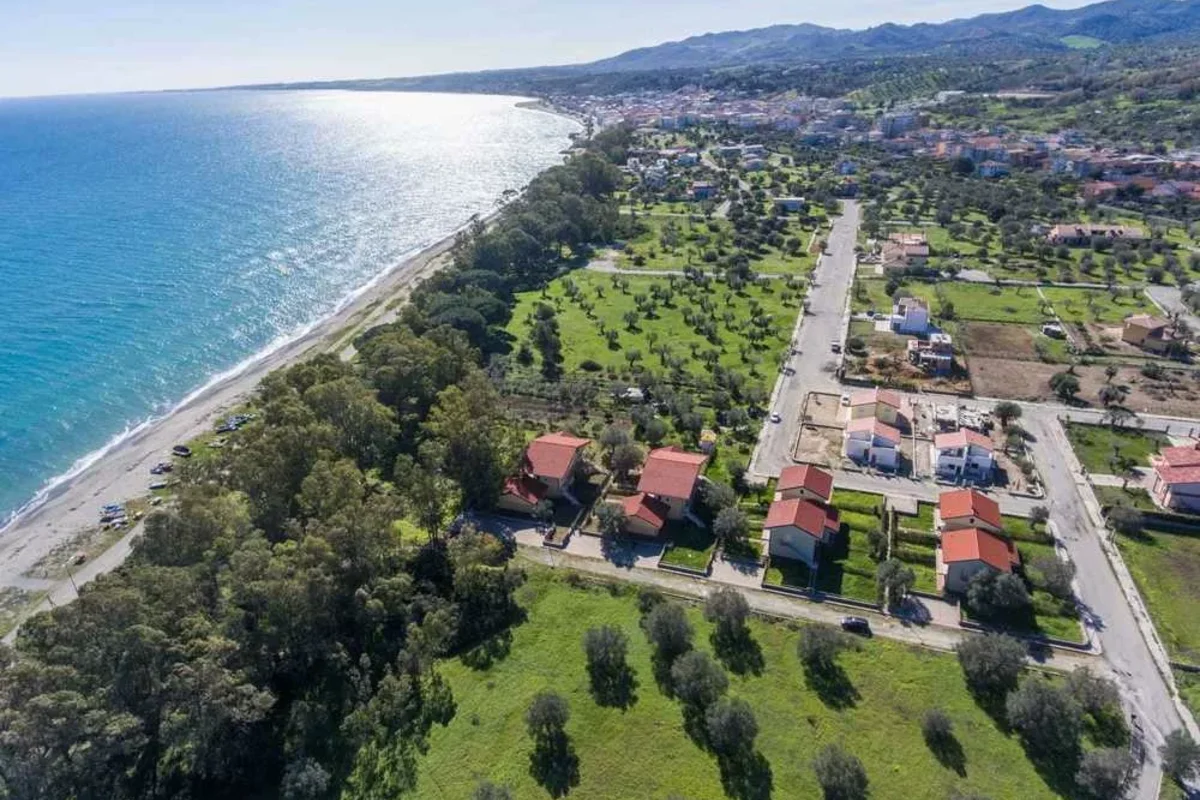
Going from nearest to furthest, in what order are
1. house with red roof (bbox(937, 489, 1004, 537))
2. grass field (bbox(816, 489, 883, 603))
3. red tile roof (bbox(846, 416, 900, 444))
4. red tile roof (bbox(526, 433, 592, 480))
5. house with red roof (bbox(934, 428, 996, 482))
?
grass field (bbox(816, 489, 883, 603)) < house with red roof (bbox(937, 489, 1004, 537)) < red tile roof (bbox(526, 433, 592, 480)) < house with red roof (bbox(934, 428, 996, 482)) < red tile roof (bbox(846, 416, 900, 444))

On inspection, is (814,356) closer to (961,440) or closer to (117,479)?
(961,440)

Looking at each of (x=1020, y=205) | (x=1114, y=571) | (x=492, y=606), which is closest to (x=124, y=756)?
(x=492, y=606)

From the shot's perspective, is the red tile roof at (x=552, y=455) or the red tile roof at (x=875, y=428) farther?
the red tile roof at (x=875, y=428)

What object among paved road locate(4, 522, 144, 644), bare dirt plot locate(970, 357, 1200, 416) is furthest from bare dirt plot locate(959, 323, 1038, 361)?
paved road locate(4, 522, 144, 644)

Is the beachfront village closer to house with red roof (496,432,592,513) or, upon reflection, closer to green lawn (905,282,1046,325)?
house with red roof (496,432,592,513)

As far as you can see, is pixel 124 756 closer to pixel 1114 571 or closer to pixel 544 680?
pixel 544 680

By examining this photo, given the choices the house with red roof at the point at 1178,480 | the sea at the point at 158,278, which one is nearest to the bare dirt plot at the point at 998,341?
the house with red roof at the point at 1178,480

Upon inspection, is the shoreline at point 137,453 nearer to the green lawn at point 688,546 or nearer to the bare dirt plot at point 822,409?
the green lawn at point 688,546
